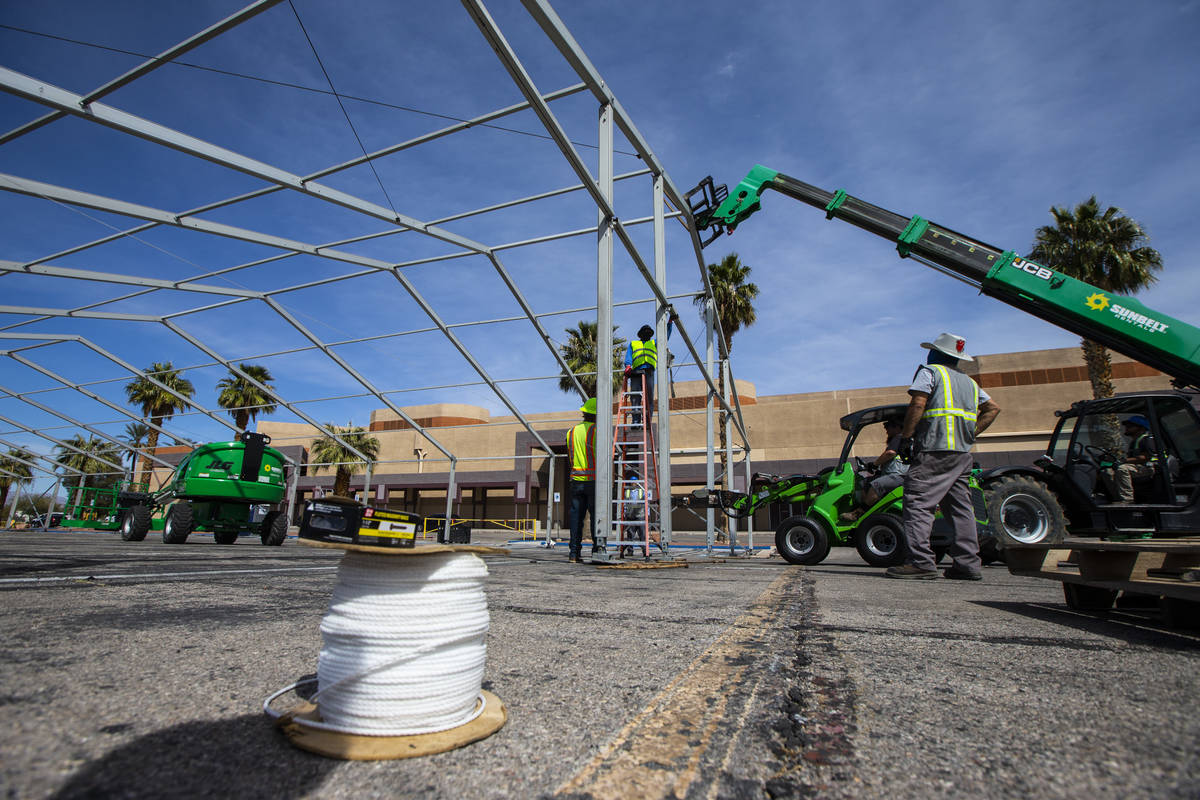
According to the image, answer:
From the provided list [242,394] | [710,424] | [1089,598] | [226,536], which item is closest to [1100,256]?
[710,424]

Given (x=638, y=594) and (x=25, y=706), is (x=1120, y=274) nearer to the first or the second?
(x=638, y=594)

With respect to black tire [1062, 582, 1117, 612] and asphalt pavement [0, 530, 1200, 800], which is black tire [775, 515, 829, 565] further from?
asphalt pavement [0, 530, 1200, 800]

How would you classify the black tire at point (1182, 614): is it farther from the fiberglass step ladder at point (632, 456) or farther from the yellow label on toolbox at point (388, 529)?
the fiberglass step ladder at point (632, 456)

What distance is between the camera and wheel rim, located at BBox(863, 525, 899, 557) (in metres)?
6.64

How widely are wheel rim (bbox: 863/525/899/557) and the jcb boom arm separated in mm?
4411

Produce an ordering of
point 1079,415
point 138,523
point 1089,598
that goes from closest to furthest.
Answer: point 1089,598 < point 1079,415 < point 138,523

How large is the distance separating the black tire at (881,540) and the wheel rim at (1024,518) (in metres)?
1.42

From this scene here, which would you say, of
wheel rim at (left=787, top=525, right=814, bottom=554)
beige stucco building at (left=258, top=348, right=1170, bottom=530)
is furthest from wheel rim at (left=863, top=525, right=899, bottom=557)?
beige stucco building at (left=258, top=348, right=1170, bottom=530)

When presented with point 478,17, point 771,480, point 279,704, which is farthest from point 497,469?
point 279,704

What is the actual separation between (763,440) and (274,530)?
29.9m

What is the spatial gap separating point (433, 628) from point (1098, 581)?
118 inches

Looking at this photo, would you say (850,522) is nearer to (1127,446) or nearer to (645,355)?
(1127,446)

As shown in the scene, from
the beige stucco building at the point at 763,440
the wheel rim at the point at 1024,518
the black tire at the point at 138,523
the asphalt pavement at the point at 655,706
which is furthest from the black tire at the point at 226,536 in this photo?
the beige stucco building at the point at 763,440

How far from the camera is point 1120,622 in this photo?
2.59 metres
